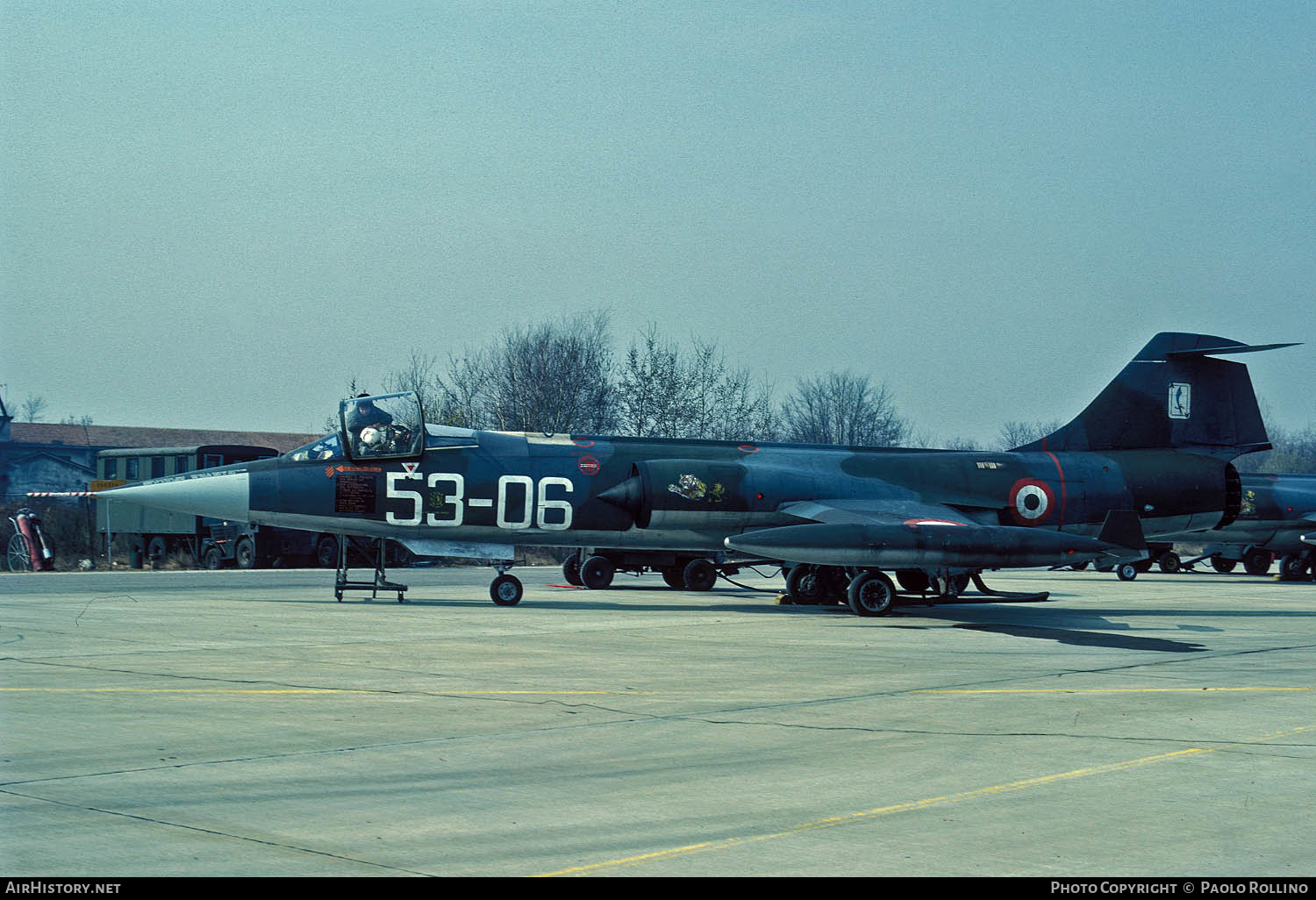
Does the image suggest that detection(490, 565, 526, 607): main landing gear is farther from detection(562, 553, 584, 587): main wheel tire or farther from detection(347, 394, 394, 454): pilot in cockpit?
detection(562, 553, 584, 587): main wheel tire

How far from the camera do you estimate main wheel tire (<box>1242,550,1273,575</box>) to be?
40656 mm

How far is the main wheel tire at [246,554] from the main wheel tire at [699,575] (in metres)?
14.2

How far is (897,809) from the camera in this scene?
6.37m

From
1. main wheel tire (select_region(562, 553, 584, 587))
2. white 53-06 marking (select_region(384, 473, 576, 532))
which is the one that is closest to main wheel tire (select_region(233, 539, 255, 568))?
main wheel tire (select_region(562, 553, 584, 587))

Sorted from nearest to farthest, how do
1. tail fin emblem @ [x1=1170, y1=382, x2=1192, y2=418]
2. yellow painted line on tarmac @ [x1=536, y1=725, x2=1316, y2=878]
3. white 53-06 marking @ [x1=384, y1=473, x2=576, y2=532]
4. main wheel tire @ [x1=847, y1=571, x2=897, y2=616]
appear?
yellow painted line on tarmac @ [x1=536, y1=725, x2=1316, y2=878], main wheel tire @ [x1=847, y1=571, x2=897, y2=616], white 53-06 marking @ [x1=384, y1=473, x2=576, y2=532], tail fin emblem @ [x1=1170, y1=382, x2=1192, y2=418]

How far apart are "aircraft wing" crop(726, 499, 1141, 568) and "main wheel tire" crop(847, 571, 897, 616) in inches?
37.5

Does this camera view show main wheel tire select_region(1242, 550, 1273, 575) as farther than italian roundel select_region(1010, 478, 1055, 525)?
Yes

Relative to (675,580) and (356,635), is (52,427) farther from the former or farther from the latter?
(356,635)

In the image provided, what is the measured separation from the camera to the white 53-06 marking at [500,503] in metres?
20.7

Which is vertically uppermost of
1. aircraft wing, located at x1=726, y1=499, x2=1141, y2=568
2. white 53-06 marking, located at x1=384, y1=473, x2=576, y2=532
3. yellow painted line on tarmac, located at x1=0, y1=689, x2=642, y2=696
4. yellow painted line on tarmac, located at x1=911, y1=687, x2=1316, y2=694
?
white 53-06 marking, located at x1=384, y1=473, x2=576, y2=532

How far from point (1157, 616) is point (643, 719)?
48.6ft

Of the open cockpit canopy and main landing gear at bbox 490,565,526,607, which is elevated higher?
the open cockpit canopy

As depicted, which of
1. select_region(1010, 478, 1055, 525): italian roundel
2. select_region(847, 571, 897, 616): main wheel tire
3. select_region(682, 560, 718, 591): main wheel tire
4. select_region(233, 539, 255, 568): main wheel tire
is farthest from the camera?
select_region(233, 539, 255, 568): main wheel tire

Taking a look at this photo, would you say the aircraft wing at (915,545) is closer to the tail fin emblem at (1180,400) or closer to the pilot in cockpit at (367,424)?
the tail fin emblem at (1180,400)
